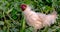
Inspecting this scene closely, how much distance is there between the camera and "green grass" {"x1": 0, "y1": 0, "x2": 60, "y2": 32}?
124 inches

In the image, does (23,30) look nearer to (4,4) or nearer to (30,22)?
(30,22)

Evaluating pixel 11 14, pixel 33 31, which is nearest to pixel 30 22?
pixel 33 31

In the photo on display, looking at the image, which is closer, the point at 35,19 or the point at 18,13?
the point at 35,19

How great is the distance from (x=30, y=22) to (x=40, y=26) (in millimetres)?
140

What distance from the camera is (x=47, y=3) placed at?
3695 mm

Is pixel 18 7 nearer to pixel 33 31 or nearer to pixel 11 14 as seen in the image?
pixel 11 14

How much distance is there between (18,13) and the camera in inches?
134

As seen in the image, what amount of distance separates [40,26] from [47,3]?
640mm

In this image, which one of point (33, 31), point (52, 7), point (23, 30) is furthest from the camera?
point (52, 7)

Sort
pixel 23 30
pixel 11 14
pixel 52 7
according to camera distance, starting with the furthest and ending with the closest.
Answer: pixel 52 7 < pixel 11 14 < pixel 23 30

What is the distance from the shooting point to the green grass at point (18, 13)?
10.3 ft

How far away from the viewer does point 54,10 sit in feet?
11.5

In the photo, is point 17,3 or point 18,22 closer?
point 18,22

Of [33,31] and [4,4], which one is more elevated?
[4,4]
